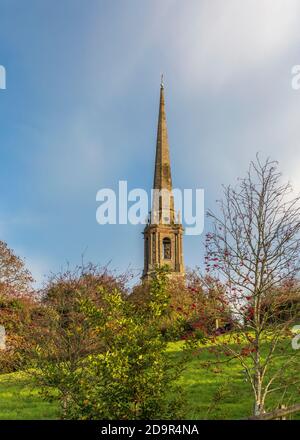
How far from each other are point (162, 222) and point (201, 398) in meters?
57.7

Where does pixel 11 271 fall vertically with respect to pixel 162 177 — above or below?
below

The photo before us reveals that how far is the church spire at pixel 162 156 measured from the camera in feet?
249

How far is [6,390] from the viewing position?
19359mm

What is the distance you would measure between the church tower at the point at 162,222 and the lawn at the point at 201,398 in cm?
4898

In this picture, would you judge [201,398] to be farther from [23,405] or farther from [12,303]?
[12,303]

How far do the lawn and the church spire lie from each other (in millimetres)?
56685

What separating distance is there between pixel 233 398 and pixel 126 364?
9.35 m

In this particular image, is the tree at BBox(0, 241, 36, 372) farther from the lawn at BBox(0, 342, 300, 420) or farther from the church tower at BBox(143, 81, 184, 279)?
the church tower at BBox(143, 81, 184, 279)

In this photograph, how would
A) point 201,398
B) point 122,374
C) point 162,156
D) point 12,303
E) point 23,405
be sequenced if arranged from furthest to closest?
point 162,156 < point 12,303 < point 23,405 < point 201,398 < point 122,374

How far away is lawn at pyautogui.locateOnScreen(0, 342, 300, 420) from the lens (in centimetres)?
1342

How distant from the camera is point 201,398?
608 inches

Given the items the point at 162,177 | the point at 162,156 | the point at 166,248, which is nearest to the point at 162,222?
the point at 166,248
